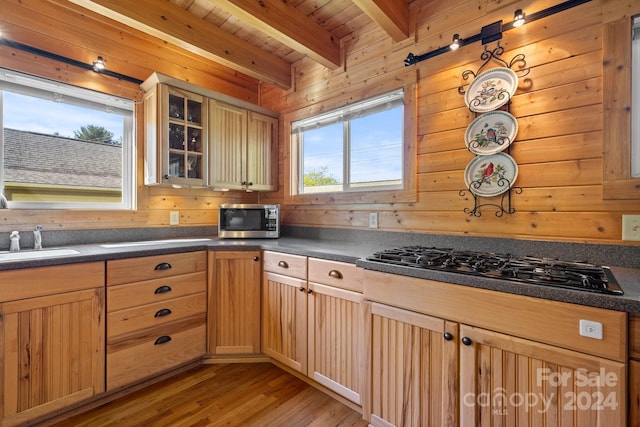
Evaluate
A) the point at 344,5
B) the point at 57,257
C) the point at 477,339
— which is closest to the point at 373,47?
the point at 344,5

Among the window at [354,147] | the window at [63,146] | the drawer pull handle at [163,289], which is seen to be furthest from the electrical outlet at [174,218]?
the window at [354,147]

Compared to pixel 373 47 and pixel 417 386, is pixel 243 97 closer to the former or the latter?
pixel 373 47

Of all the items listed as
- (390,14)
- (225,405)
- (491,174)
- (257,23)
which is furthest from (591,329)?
(257,23)

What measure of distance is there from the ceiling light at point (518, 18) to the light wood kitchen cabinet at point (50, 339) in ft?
8.80

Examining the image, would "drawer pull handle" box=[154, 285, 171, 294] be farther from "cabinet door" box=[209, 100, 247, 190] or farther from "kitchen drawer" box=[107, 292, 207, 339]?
"cabinet door" box=[209, 100, 247, 190]

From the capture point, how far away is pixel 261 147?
285 cm

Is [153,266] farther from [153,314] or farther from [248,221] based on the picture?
[248,221]

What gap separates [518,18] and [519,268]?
1.31 metres

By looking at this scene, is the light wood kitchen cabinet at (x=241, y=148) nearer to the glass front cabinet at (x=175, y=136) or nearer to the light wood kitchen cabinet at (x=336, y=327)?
the glass front cabinet at (x=175, y=136)

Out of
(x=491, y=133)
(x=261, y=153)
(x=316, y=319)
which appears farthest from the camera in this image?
(x=261, y=153)

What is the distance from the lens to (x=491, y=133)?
165 cm

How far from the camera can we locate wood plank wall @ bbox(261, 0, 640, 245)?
139 centimetres

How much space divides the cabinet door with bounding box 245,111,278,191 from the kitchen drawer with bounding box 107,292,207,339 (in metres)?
1.17

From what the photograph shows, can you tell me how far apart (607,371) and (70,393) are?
7.98 feet
